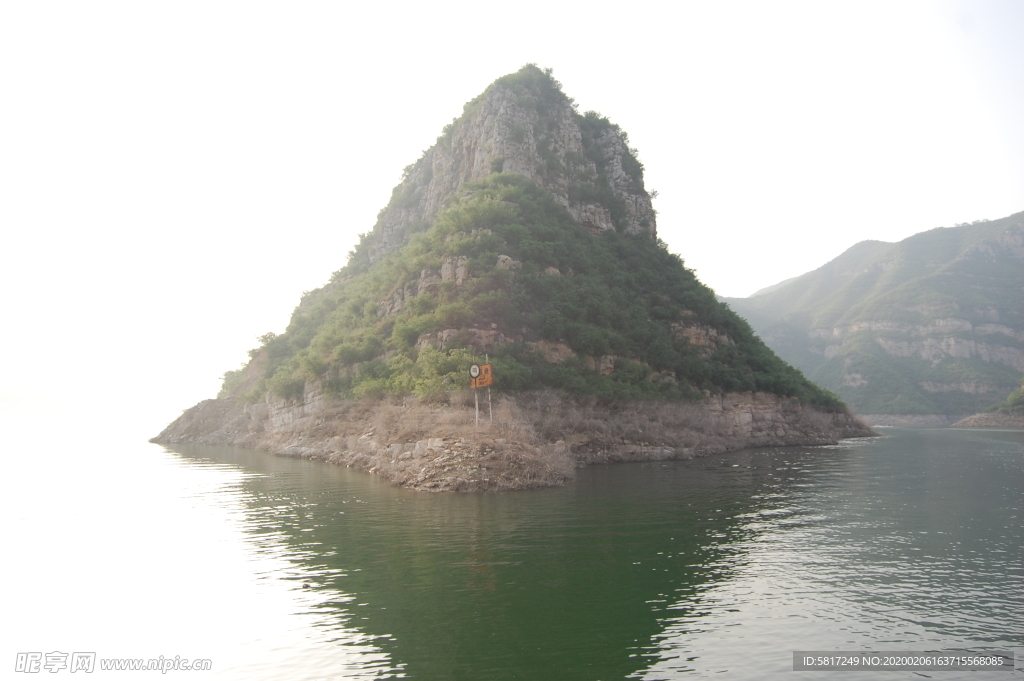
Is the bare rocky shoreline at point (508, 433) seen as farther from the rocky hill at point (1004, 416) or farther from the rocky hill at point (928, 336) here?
the rocky hill at point (928, 336)

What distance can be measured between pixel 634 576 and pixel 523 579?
3.14 meters

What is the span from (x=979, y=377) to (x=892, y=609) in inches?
6251

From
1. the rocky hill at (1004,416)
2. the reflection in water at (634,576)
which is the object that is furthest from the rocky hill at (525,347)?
the rocky hill at (1004,416)

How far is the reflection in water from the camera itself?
1210 centimetres

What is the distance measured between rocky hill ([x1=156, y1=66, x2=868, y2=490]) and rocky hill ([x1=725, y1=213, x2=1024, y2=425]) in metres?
71.7

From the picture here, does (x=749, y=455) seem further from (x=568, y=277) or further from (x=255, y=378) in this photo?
(x=255, y=378)

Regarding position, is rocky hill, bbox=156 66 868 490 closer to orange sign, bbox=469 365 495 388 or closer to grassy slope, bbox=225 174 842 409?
grassy slope, bbox=225 174 842 409

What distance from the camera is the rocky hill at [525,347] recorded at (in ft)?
152

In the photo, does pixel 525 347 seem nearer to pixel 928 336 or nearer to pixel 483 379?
pixel 483 379

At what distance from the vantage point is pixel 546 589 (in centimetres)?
1584

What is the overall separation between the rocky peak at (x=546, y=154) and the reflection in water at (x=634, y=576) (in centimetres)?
5955

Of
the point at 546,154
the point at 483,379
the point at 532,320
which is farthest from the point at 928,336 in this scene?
the point at 483,379

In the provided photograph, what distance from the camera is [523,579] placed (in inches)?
658

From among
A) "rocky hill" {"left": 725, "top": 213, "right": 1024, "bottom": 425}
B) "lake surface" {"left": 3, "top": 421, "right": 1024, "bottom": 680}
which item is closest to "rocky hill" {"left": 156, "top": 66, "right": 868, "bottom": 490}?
"lake surface" {"left": 3, "top": 421, "right": 1024, "bottom": 680}
